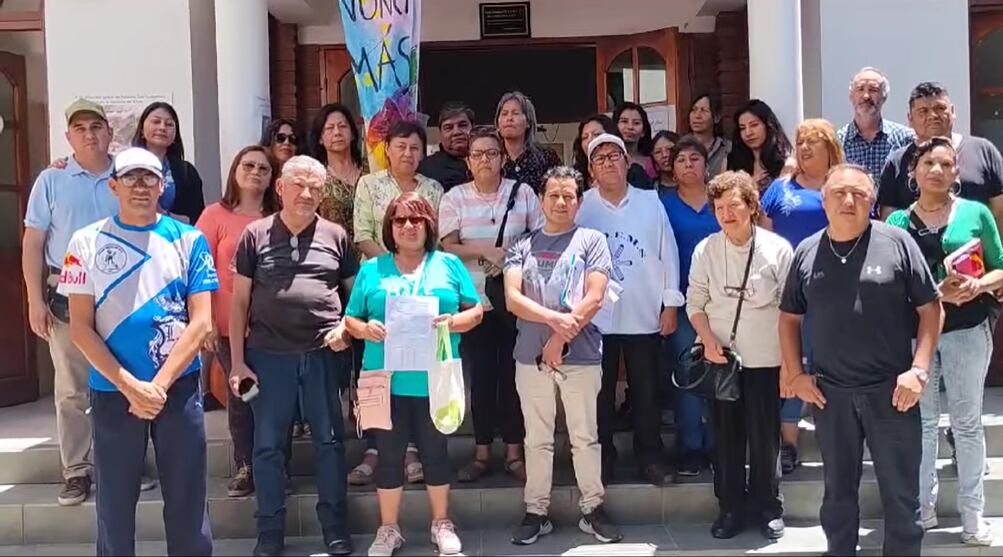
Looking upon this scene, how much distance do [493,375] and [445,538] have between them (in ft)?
2.86

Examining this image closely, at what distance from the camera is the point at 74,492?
4.39m

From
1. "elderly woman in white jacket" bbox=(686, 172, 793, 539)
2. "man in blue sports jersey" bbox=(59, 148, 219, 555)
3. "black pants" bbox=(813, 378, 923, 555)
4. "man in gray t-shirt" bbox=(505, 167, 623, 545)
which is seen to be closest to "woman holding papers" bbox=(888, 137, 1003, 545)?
"black pants" bbox=(813, 378, 923, 555)

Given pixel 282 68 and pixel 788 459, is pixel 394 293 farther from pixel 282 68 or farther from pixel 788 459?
pixel 282 68

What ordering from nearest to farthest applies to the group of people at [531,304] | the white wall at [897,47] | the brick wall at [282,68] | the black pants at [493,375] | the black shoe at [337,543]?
the group of people at [531,304], the black shoe at [337,543], the black pants at [493,375], the white wall at [897,47], the brick wall at [282,68]

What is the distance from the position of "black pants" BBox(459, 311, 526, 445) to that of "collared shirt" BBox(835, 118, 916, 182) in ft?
6.79

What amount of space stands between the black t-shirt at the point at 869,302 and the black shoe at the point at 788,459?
1.07 metres

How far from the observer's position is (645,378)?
434 cm

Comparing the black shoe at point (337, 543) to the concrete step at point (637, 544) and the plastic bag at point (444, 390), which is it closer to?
the concrete step at point (637, 544)

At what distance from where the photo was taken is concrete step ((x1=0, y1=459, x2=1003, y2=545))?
4.34 meters

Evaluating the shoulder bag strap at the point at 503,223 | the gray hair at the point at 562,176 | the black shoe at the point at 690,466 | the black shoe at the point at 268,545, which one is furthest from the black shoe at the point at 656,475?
the black shoe at the point at 268,545

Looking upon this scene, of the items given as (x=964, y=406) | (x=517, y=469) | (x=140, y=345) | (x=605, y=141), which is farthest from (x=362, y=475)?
(x=964, y=406)

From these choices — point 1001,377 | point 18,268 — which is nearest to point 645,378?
point 1001,377

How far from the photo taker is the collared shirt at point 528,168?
4582 millimetres

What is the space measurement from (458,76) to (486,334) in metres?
4.18
